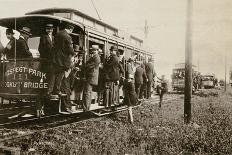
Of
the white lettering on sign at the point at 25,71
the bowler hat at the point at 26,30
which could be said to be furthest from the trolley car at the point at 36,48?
the bowler hat at the point at 26,30

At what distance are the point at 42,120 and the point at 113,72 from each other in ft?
8.84

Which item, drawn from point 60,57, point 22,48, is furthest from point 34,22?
point 60,57

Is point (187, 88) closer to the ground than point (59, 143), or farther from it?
farther from it

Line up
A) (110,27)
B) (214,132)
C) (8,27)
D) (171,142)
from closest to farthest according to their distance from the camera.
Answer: (171,142) < (214,132) < (8,27) < (110,27)

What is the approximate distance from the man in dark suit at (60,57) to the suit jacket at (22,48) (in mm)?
1005

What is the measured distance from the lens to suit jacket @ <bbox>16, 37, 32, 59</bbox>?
28.9 ft

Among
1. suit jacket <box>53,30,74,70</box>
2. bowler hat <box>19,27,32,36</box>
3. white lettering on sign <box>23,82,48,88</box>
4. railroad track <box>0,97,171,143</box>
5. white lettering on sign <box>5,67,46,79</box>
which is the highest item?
bowler hat <box>19,27,32,36</box>

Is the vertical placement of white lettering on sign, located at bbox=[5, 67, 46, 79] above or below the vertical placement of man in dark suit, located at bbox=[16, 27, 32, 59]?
below

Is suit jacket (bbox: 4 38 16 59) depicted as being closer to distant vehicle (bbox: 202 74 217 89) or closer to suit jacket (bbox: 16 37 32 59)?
suit jacket (bbox: 16 37 32 59)

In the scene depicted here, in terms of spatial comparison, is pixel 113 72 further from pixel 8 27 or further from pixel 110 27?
pixel 8 27

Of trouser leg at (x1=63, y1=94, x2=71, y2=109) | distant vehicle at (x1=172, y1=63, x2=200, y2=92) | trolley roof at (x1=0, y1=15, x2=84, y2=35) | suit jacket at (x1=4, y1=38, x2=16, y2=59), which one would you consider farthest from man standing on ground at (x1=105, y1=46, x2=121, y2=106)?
distant vehicle at (x1=172, y1=63, x2=200, y2=92)

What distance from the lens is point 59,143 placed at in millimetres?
6375

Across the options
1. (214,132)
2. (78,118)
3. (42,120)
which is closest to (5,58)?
(42,120)

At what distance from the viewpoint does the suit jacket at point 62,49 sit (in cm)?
820
